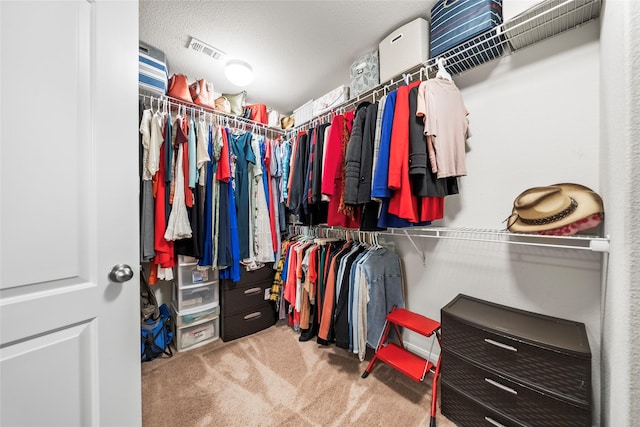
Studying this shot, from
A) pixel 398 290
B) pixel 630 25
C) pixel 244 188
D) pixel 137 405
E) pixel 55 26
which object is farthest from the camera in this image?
pixel 244 188

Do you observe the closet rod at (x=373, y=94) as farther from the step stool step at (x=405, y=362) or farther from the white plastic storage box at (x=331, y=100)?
the step stool step at (x=405, y=362)

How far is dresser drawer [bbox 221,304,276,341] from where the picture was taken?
2.00m

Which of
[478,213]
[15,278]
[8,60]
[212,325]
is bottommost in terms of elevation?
[212,325]

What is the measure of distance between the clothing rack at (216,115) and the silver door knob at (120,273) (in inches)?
60.8

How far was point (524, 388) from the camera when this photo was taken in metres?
0.98

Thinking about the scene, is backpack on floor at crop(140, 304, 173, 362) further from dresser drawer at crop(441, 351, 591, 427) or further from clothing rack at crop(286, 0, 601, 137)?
clothing rack at crop(286, 0, 601, 137)

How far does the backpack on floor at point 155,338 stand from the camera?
68.1 inches

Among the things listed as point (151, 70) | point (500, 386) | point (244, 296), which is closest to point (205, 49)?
point (151, 70)

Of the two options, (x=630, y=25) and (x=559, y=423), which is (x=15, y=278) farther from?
(x=559, y=423)

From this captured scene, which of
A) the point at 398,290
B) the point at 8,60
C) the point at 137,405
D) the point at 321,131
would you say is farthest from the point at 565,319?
the point at 8,60

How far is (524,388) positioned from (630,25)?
130 centimetres

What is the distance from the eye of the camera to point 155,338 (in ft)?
5.79

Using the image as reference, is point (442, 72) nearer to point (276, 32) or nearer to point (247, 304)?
point (276, 32)

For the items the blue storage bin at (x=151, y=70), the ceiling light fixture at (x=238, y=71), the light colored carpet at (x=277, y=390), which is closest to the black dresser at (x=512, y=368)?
the light colored carpet at (x=277, y=390)
